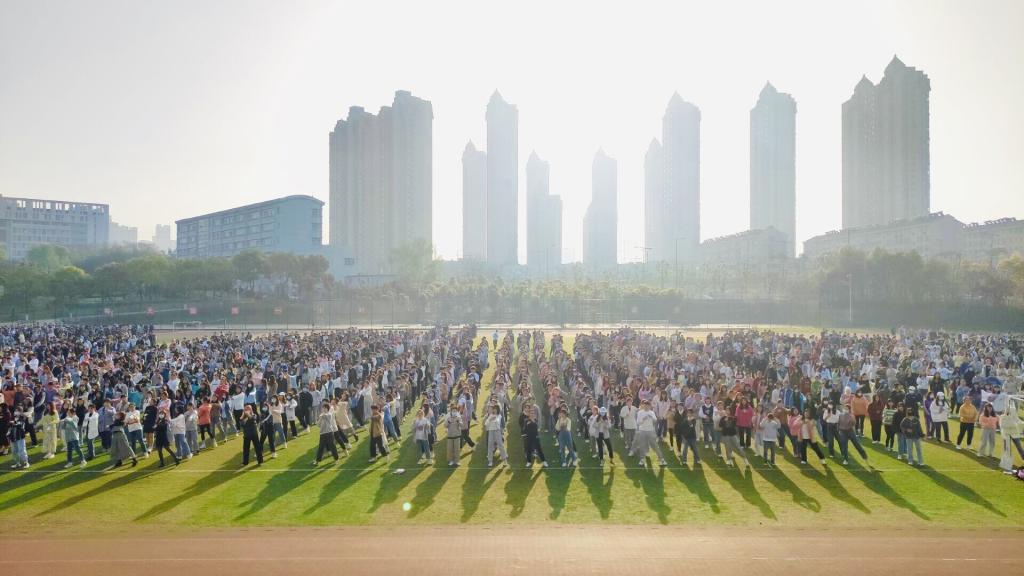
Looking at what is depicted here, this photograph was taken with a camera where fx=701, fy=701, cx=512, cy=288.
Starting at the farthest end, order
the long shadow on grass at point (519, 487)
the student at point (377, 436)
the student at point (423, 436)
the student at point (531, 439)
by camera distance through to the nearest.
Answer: the student at point (377, 436), the student at point (423, 436), the student at point (531, 439), the long shadow on grass at point (519, 487)

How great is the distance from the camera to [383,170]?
159m

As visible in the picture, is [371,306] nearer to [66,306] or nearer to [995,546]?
[66,306]

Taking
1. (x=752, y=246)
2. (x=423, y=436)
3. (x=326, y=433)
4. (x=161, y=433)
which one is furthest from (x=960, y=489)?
(x=752, y=246)

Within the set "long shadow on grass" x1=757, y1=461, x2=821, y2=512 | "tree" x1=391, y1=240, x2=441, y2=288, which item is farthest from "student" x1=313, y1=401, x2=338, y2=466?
"tree" x1=391, y1=240, x2=441, y2=288

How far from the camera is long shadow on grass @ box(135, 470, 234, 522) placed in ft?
44.0

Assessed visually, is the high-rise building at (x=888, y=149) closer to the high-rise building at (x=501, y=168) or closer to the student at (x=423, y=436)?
the high-rise building at (x=501, y=168)

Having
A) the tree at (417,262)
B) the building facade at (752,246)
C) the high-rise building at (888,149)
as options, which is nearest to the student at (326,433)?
the tree at (417,262)

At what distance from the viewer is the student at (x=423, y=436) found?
1681 centimetres

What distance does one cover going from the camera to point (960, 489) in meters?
14.8

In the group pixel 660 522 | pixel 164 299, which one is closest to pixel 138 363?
pixel 660 522

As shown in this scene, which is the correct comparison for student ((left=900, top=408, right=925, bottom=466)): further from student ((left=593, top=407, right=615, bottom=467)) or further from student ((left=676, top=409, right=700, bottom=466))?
student ((left=593, top=407, right=615, bottom=467))

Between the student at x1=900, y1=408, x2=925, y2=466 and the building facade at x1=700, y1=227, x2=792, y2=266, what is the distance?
130962mm

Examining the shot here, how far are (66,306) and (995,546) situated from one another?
279 ft

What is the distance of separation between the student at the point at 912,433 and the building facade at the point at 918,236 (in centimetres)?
9937
